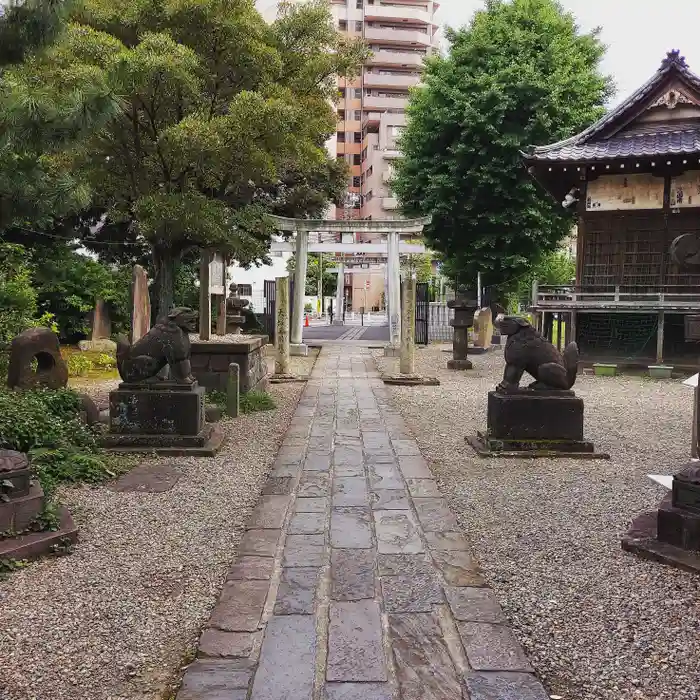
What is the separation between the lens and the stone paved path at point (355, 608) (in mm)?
2469

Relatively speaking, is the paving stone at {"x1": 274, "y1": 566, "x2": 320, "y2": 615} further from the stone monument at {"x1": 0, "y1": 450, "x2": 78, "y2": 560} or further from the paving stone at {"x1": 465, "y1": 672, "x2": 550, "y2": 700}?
the stone monument at {"x1": 0, "y1": 450, "x2": 78, "y2": 560}

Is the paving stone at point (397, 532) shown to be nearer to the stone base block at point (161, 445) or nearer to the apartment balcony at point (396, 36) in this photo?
the stone base block at point (161, 445)

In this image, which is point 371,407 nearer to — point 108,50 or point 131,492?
point 131,492

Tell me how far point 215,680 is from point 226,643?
263mm

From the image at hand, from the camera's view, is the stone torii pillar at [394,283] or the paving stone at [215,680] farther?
the stone torii pillar at [394,283]

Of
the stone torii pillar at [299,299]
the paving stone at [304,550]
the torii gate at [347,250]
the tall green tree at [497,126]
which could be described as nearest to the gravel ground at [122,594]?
the paving stone at [304,550]

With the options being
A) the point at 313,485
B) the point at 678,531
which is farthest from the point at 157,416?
the point at 678,531

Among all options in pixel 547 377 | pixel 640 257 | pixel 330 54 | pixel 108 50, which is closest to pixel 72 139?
pixel 108 50

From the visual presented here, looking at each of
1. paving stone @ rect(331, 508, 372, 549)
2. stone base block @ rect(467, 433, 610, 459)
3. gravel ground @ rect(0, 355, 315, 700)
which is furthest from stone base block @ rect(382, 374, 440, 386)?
paving stone @ rect(331, 508, 372, 549)

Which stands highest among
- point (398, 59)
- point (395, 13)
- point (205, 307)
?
point (395, 13)

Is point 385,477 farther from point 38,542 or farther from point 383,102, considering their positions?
point 383,102

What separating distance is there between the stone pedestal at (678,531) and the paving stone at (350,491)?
1848mm

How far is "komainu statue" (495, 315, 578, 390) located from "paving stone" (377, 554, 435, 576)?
123 inches

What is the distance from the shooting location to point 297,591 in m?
3.25
